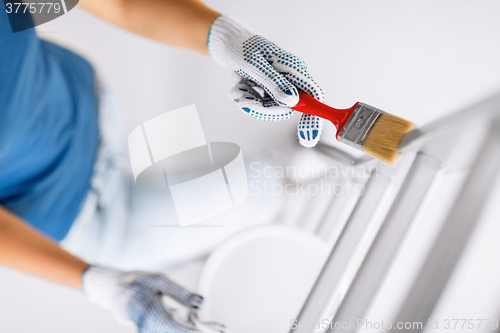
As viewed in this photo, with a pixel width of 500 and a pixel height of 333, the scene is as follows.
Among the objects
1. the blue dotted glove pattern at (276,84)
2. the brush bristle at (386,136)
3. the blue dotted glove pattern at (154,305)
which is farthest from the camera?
the blue dotted glove pattern at (154,305)

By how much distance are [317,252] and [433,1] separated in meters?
0.51

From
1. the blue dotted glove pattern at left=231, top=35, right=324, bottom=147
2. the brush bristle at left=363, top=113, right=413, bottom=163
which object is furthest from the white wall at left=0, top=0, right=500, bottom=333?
the brush bristle at left=363, top=113, right=413, bottom=163

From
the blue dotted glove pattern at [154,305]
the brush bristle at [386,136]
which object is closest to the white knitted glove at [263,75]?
the brush bristle at [386,136]

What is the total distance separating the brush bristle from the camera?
0.31m

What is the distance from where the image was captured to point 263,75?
1.47 feet

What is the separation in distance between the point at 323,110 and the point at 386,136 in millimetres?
99

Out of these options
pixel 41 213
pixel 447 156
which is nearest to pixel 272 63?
pixel 447 156

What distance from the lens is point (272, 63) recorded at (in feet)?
1.55

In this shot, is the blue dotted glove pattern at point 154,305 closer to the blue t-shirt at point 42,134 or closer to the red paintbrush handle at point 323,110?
the blue t-shirt at point 42,134

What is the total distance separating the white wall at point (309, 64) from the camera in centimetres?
53

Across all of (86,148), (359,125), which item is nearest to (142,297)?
Result: (86,148)

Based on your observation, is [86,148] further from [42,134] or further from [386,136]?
[386,136]

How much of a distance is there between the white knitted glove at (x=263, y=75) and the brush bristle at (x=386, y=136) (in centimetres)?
11

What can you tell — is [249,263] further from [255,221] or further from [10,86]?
[10,86]
